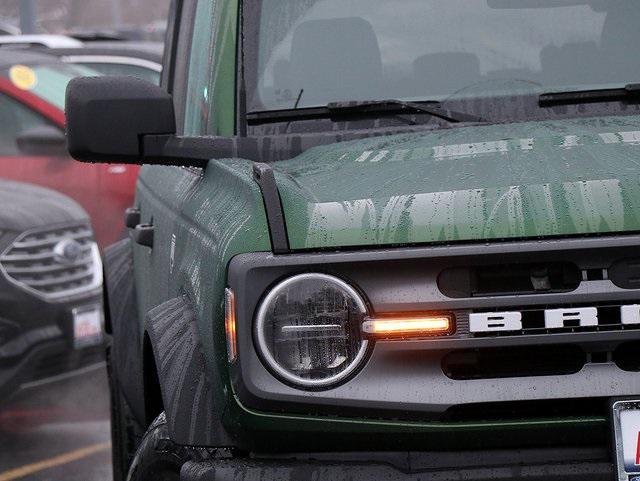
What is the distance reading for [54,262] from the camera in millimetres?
8391

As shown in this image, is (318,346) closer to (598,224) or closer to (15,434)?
(598,224)

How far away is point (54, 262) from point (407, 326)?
5.32 m

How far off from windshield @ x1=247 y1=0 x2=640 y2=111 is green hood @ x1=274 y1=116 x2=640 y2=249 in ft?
2.00

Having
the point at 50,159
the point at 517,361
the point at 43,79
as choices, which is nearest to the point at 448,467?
the point at 517,361

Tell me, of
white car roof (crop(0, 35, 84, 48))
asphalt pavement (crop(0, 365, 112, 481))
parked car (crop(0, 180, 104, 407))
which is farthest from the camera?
white car roof (crop(0, 35, 84, 48))

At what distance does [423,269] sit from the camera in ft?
10.8

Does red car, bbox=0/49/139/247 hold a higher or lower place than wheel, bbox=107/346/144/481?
lower

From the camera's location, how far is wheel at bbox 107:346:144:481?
5438mm

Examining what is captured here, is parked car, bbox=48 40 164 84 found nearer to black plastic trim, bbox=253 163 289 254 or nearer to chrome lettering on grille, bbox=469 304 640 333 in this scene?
black plastic trim, bbox=253 163 289 254

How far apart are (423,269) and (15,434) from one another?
5239 millimetres

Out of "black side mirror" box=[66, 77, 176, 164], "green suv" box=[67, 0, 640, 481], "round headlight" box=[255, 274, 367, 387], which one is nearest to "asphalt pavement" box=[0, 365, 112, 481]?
"black side mirror" box=[66, 77, 176, 164]

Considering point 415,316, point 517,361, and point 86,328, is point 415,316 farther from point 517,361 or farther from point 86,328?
point 86,328

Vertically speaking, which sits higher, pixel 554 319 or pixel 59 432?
pixel 554 319

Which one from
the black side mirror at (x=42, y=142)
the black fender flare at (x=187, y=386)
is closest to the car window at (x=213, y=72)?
the black fender flare at (x=187, y=386)
